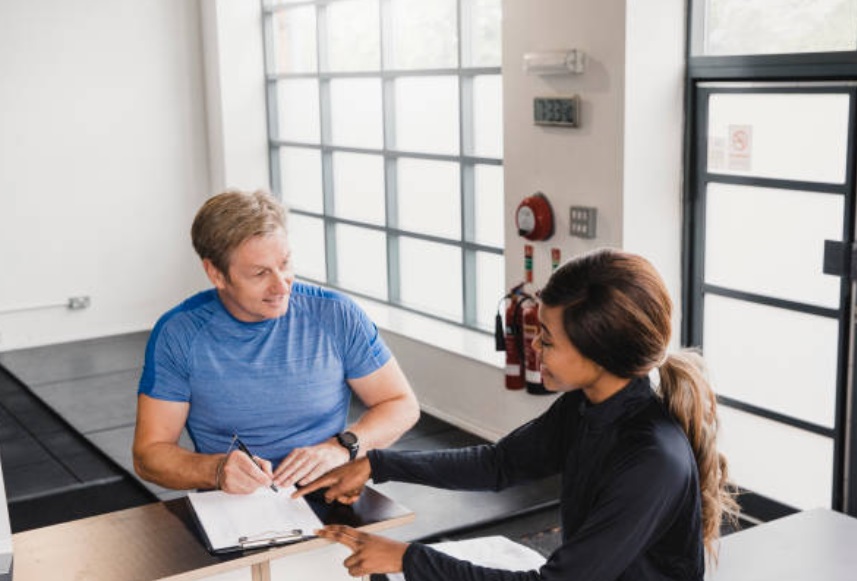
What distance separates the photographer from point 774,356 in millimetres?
4105

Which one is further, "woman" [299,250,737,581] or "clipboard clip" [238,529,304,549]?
"clipboard clip" [238,529,304,549]

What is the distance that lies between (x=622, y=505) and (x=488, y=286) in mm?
3895

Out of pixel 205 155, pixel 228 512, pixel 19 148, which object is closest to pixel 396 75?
pixel 205 155

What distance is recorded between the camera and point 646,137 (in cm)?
424

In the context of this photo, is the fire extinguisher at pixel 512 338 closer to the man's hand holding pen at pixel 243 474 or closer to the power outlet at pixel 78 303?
the man's hand holding pen at pixel 243 474

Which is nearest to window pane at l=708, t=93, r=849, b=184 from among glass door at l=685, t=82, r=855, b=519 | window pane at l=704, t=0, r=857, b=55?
glass door at l=685, t=82, r=855, b=519

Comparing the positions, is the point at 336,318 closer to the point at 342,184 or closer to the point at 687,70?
the point at 687,70

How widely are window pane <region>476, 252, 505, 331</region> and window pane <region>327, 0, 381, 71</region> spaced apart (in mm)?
1489

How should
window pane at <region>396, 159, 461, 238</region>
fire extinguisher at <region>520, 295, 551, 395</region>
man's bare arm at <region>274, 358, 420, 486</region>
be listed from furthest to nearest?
1. window pane at <region>396, 159, 461, 238</region>
2. fire extinguisher at <region>520, 295, 551, 395</region>
3. man's bare arm at <region>274, 358, 420, 486</region>

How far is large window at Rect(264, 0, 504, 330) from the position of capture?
559 centimetres

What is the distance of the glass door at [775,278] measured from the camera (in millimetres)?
3820

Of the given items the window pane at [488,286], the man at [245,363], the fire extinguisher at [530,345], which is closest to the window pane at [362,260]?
the window pane at [488,286]

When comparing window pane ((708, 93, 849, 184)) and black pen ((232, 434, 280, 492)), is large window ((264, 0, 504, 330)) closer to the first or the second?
window pane ((708, 93, 849, 184))

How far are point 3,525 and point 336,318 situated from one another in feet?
3.05
